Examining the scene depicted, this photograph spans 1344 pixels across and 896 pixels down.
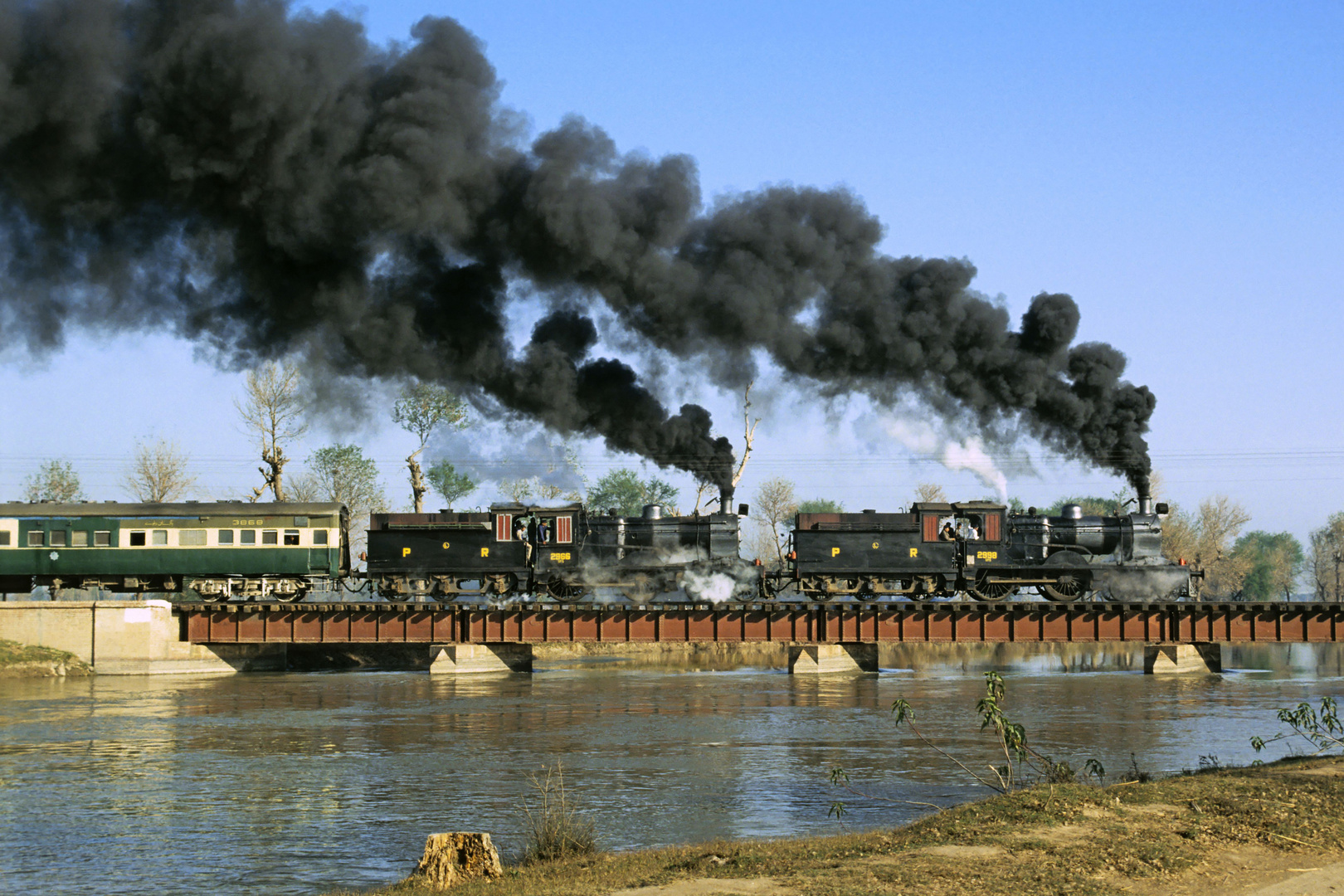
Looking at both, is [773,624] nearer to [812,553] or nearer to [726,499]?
[812,553]

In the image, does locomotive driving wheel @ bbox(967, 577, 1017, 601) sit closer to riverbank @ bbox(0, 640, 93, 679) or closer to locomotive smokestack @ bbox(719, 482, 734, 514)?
locomotive smokestack @ bbox(719, 482, 734, 514)

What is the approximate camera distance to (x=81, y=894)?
15609 millimetres

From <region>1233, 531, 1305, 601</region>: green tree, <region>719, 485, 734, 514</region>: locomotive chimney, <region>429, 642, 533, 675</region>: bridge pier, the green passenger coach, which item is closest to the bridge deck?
<region>429, 642, 533, 675</region>: bridge pier

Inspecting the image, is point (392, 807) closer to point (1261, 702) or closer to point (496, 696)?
point (496, 696)

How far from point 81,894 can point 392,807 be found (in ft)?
20.8

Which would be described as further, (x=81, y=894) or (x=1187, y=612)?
(x=1187, y=612)

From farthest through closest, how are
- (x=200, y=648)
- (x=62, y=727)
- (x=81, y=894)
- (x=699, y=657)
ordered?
(x=699, y=657), (x=200, y=648), (x=62, y=727), (x=81, y=894)

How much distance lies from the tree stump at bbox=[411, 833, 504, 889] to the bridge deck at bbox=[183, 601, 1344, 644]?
3033 cm

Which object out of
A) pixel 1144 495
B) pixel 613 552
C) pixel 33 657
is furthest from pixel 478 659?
pixel 1144 495

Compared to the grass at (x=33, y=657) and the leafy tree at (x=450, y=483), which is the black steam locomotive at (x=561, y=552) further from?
the leafy tree at (x=450, y=483)

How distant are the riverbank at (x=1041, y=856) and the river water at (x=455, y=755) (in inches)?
144

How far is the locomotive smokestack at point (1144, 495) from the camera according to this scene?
43731 mm

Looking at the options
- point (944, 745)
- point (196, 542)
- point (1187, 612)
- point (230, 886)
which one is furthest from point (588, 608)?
point (230, 886)

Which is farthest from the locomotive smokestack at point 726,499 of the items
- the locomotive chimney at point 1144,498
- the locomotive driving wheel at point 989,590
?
the locomotive chimney at point 1144,498
